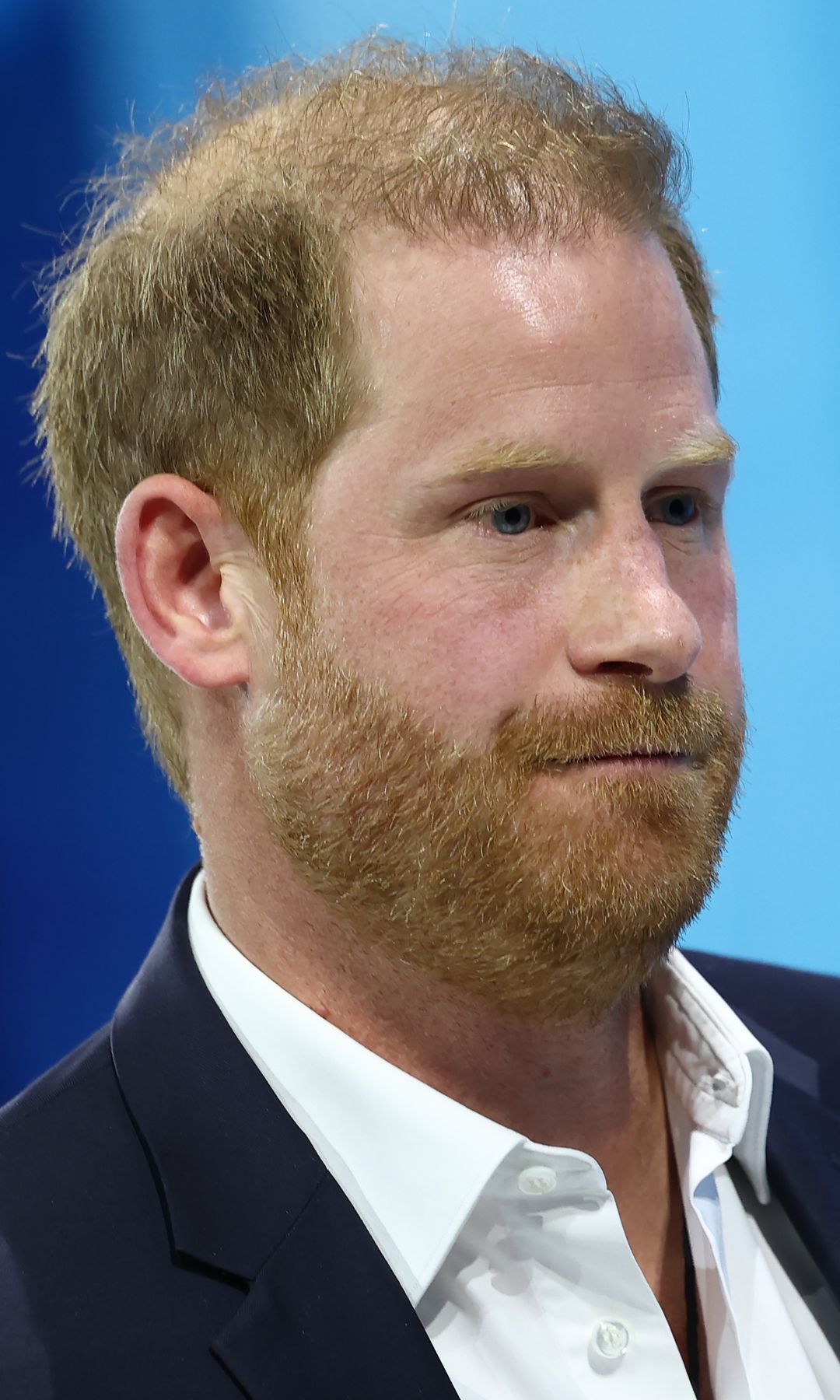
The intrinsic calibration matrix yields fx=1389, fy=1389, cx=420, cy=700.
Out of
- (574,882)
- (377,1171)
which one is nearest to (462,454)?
(574,882)

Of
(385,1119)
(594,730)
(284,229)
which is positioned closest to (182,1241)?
(385,1119)

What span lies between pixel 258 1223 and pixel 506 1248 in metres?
0.25

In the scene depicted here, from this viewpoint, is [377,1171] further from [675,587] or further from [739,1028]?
[675,587]

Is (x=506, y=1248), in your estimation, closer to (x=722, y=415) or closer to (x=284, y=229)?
(x=284, y=229)

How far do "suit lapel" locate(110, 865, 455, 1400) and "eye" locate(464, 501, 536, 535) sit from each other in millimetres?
573

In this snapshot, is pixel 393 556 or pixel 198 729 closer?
pixel 393 556

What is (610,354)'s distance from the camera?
4.50 feet

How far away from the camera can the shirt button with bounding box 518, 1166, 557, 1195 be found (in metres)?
1.35

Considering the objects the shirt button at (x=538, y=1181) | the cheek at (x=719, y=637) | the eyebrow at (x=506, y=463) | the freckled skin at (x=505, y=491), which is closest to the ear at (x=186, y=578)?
the freckled skin at (x=505, y=491)

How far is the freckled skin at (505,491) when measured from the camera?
1324 millimetres

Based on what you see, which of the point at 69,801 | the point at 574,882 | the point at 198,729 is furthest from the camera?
the point at 69,801

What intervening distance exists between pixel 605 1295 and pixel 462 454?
822mm

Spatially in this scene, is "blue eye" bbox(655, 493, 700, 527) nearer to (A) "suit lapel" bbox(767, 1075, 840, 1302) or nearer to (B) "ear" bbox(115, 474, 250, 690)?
(B) "ear" bbox(115, 474, 250, 690)

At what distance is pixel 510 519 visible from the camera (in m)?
1.36
